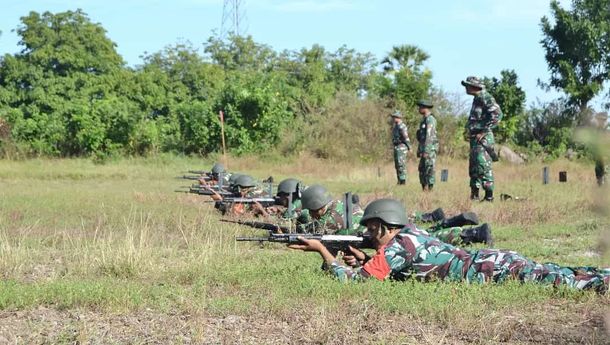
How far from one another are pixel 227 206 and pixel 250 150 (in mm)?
22700

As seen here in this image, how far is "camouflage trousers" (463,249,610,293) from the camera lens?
22.6 feet

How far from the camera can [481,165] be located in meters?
16.1

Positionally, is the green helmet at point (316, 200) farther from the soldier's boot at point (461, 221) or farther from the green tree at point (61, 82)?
the green tree at point (61, 82)

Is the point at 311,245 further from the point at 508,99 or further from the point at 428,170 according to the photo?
the point at 508,99

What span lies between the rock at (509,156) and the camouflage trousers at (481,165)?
18635 millimetres

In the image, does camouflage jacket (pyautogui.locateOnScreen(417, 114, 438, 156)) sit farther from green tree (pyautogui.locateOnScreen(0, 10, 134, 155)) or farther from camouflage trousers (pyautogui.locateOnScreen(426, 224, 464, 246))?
green tree (pyautogui.locateOnScreen(0, 10, 134, 155))

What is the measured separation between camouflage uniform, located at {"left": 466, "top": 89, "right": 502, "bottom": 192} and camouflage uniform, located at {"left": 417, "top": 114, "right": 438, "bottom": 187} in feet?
6.77

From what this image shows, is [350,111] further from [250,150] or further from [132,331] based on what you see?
[132,331]

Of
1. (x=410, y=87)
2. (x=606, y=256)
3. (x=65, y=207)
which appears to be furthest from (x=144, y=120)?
(x=606, y=256)

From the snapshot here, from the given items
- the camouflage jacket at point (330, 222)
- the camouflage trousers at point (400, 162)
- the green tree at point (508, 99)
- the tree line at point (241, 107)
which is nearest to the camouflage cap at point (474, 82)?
A: the camouflage trousers at point (400, 162)

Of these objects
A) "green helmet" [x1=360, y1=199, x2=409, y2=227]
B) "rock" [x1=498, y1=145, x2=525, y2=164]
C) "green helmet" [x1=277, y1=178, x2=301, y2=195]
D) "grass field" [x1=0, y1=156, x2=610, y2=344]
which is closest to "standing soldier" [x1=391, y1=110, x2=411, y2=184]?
"grass field" [x1=0, y1=156, x2=610, y2=344]

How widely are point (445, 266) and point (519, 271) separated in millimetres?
544

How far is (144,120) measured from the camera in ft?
125

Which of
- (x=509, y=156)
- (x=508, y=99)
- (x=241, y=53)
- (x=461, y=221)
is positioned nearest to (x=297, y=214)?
(x=461, y=221)
